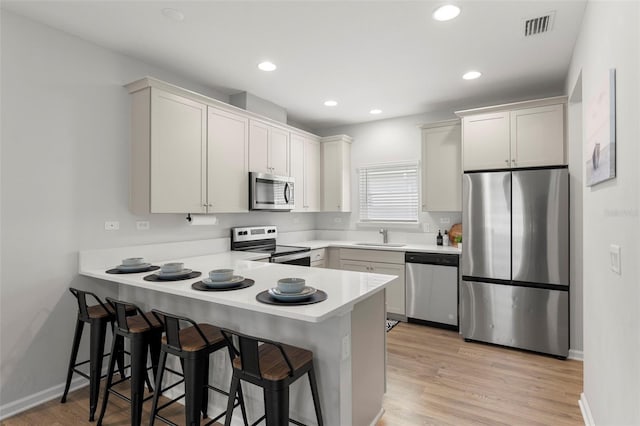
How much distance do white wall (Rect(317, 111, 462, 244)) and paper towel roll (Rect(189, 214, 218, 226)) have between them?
7.26ft

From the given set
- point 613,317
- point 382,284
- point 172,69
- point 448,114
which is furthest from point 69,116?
point 448,114

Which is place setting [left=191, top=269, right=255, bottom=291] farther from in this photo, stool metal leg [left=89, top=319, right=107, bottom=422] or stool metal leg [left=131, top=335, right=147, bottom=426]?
stool metal leg [left=89, top=319, right=107, bottom=422]

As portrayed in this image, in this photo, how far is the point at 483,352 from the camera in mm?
3250

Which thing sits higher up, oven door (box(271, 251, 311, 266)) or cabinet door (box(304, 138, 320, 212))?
cabinet door (box(304, 138, 320, 212))

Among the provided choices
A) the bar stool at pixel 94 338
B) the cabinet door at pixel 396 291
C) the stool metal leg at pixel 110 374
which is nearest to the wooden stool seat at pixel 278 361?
the stool metal leg at pixel 110 374

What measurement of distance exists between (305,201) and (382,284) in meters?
2.79

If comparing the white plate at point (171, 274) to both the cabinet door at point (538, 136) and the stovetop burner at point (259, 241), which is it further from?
the cabinet door at point (538, 136)

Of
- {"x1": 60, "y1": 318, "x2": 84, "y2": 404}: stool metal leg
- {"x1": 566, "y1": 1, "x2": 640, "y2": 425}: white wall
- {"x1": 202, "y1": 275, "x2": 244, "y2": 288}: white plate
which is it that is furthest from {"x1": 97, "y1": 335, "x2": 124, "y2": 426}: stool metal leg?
{"x1": 566, "y1": 1, "x2": 640, "y2": 425}: white wall

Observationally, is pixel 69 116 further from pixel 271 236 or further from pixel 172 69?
pixel 271 236

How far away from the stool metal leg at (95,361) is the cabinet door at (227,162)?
130 centimetres

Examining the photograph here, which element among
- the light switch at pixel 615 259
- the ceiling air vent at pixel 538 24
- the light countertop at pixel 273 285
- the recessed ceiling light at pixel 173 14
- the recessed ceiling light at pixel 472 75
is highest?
the recessed ceiling light at pixel 173 14

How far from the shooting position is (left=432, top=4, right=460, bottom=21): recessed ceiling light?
2191 millimetres

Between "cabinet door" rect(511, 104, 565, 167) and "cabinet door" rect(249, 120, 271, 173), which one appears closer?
"cabinet door" rect(511, 104, 565, 167)

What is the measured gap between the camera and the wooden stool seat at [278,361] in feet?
4.99
